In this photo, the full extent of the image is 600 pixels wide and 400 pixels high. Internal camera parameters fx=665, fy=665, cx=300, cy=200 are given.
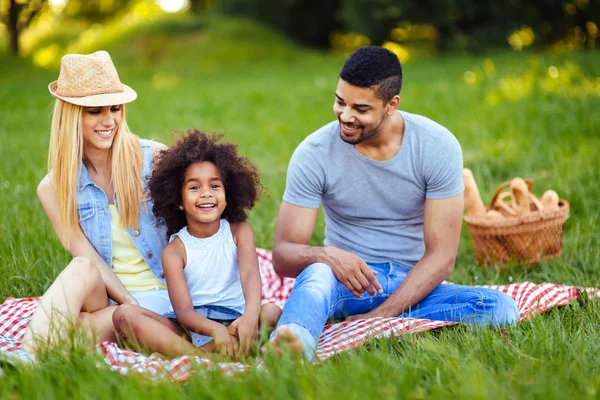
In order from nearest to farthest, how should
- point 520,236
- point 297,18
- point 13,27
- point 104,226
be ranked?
point 104,226
point 520,236
point 297,18
point 13,27

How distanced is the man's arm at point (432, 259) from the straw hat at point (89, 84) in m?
1.80

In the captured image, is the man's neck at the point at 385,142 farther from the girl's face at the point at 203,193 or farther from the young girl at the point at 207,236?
the girl's face at the point at 203,193

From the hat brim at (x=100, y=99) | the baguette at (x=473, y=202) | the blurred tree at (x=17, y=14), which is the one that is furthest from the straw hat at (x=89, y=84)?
the blurred tree at (x=17, y=14)

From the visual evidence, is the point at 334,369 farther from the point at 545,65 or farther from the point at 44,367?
the point at 545,65

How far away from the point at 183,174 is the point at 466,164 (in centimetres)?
396

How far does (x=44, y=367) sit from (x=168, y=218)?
3.73 ft

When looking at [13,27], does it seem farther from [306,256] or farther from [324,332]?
[324,332]

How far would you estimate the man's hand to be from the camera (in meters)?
3.47

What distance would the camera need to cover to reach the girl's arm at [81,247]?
3621mm

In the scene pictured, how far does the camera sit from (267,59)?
21422 mm

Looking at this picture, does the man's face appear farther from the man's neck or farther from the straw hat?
the straw hat

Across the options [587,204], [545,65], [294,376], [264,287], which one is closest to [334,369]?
[294,376]

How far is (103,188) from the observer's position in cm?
383

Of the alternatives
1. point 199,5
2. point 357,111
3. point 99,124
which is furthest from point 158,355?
point 199,5
